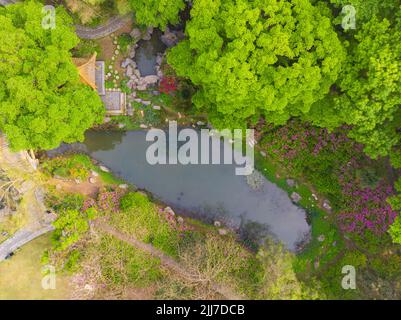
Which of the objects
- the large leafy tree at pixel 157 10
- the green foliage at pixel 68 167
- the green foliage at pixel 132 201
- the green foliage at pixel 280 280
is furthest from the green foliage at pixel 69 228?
the large leafy tree at pixel 157 10

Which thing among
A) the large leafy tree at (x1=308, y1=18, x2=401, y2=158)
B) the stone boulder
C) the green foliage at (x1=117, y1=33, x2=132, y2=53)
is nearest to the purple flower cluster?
the large leafy tree at (x1=308, y1=18, x2=401, y2=158)

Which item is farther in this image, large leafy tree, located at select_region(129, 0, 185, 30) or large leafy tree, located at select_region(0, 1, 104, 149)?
large leafy tree, located at select_region(129, 0, 185, 30)

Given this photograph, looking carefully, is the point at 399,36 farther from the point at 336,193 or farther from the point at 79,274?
the point at 79,274

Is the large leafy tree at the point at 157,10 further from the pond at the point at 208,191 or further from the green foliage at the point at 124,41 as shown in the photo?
the pond at the point at 208,191

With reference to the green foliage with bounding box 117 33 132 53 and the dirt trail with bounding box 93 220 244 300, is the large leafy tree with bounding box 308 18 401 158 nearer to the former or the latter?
the dirt trail with bounding box 93 220 244 300

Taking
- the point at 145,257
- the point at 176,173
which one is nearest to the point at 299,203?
the point at 176,173

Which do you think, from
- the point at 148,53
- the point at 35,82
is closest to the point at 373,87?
the point at 148,53
